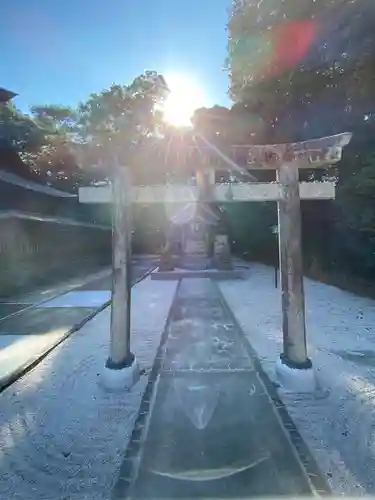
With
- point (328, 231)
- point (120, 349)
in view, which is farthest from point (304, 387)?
point (328, 231)

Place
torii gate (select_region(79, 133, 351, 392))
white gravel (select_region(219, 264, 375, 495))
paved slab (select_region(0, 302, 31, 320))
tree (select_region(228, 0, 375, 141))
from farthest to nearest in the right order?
paved slab (select_region(0, 302, 31, 320)) → tree (select_region(228, 0, 375, 141)) → torii gate (select_region(79, 133, 351, 392)) → white gravel (select_region(219, 264, 375, 495))

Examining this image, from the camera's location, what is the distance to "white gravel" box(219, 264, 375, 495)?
282 cm

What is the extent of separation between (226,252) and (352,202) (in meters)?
8.12

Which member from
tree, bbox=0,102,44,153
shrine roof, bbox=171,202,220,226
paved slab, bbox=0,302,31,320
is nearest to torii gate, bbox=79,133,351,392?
paved slab, bbox=0,302,31,320

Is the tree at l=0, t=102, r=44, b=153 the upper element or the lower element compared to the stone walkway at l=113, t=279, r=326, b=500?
upper

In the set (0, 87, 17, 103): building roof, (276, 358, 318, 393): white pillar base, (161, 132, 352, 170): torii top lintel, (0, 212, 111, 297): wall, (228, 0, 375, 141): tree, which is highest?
(0, 87, 17, 103): building roof

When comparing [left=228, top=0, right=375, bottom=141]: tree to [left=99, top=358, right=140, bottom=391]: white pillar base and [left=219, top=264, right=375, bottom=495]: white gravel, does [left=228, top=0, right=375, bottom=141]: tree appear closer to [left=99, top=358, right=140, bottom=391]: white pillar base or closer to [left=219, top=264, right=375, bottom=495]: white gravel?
[left=219, top=264, right=375, bottom=495]: white gravel

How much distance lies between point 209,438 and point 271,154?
2.78 meters

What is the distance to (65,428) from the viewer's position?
134 inches

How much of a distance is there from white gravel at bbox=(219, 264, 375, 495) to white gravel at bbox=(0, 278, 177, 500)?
58.2 inches

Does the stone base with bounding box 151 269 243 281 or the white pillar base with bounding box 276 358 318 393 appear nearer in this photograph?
the white pillar base with bounding box 276 358 318 393

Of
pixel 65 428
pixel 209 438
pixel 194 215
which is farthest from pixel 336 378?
Result: pixel 194 215

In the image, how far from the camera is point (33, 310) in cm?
880

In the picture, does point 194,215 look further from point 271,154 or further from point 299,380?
point 299,380
